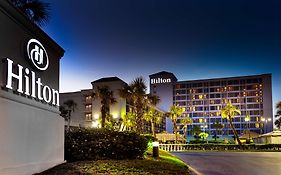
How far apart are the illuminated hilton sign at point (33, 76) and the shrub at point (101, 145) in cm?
223

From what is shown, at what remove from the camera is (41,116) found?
37.1ft

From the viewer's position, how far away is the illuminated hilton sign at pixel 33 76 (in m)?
9.67

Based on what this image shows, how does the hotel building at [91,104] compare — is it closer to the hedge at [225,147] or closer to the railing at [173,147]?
the railing at [173,147]

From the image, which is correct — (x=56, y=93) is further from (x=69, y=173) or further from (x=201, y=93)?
(x=201, y=93)

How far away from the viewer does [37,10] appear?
13.7 metres

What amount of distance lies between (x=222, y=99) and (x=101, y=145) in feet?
487

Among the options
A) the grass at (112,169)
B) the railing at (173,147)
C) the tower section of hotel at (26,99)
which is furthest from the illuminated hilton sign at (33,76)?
the railing at (173,147)

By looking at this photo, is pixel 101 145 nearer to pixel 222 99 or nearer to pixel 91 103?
pixel 91 103

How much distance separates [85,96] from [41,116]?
80.2 meters

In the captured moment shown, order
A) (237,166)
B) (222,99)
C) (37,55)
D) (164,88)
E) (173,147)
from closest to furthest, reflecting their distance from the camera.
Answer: (37,55) < (237,166) < (173,147) < (222,99) < (164,88)

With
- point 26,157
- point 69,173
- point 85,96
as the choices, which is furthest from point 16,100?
point 85,96

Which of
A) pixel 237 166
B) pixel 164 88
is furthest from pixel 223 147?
pixel 164 88

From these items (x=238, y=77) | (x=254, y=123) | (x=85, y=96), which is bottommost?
(x=254, y=123)

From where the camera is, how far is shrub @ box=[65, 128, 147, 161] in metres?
14.3
